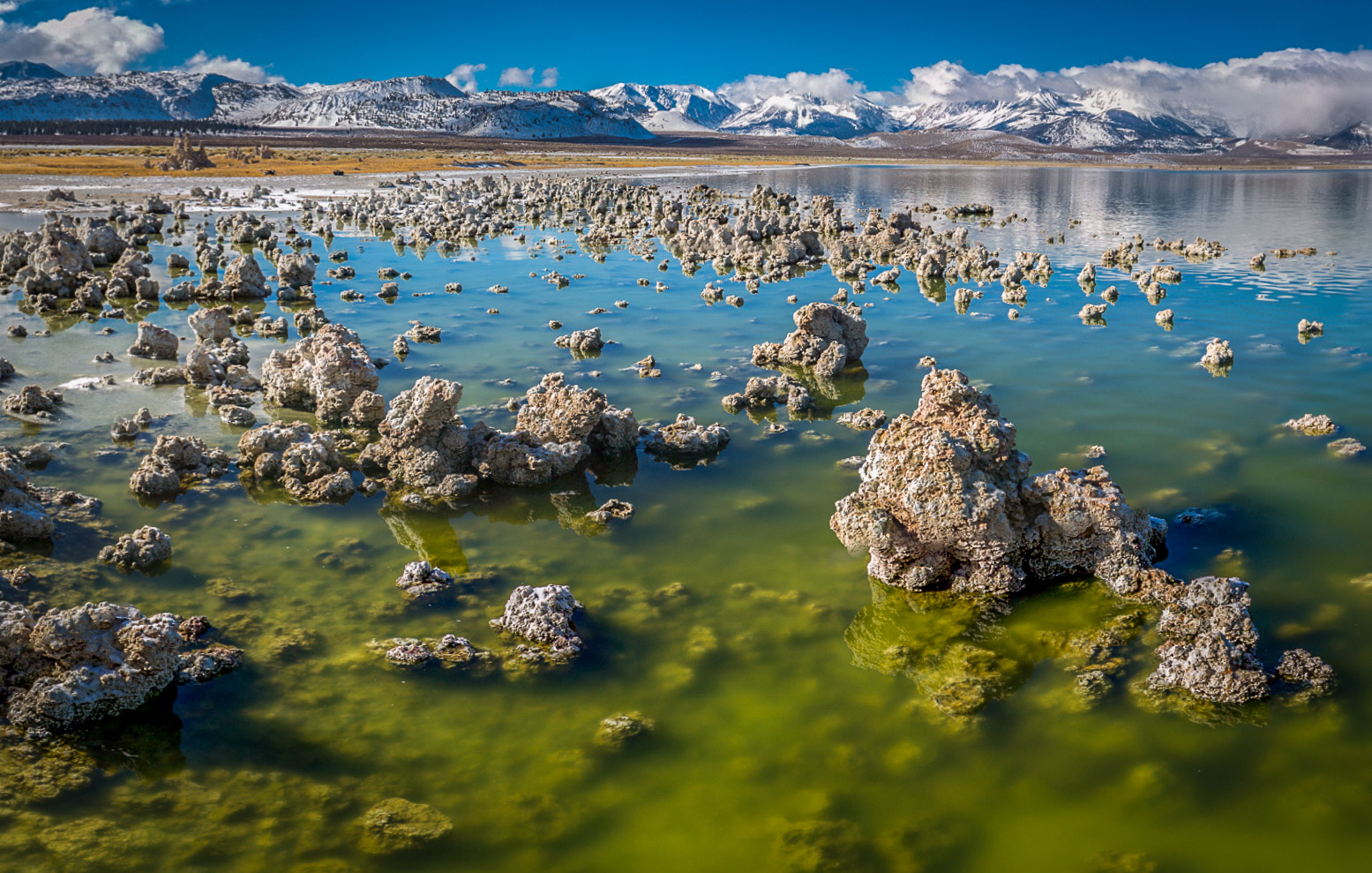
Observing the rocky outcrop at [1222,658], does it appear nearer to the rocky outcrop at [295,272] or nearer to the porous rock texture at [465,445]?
the porous rock texture at [465,445]

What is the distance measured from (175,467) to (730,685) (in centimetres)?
904

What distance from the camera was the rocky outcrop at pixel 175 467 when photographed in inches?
450

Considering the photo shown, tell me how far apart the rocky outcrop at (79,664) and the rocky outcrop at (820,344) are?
12821 millimetres

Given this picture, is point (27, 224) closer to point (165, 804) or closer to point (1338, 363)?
point (165, 804)

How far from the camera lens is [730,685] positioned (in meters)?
7.79

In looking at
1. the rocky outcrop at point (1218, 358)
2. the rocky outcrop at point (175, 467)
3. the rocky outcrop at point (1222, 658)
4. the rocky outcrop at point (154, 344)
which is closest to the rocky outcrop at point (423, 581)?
the rocky outcrop at point (175, 467)

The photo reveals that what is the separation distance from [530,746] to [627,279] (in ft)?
78.7

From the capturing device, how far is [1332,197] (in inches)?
2808

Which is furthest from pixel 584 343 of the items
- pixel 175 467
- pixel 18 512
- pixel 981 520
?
pixel 981 520

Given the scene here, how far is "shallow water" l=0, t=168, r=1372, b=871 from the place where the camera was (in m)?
6.08

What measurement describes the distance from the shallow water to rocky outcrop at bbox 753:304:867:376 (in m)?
1.58

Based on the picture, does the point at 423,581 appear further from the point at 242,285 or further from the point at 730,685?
the point at 242,285

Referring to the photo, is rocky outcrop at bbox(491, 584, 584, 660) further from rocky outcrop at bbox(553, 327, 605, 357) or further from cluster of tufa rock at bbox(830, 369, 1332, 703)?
rocky outcrop at bbox(553, 327, 605, 357)

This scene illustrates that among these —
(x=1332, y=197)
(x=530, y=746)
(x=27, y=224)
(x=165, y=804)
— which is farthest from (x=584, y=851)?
(x=1332, y=197)
